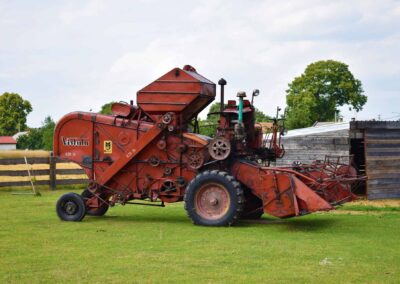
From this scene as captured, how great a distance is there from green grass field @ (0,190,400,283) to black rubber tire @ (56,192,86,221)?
231 mm

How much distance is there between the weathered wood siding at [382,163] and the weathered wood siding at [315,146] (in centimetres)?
83

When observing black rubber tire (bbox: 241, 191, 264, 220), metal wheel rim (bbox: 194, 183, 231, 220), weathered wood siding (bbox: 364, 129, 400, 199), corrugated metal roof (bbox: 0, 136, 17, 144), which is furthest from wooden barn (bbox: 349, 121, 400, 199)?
corrugated metal roof (bbox: 0, 136, 17, 144)

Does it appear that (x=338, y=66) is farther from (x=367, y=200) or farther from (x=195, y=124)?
(x=195, y=124)

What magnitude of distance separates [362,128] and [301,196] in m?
9.04

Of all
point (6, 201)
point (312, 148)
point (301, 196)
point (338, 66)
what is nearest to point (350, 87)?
point (338, 66)

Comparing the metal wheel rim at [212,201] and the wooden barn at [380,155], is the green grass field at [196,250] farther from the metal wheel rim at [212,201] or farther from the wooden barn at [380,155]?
the wooden barn at [380,155]

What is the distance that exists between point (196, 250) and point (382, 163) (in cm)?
1213

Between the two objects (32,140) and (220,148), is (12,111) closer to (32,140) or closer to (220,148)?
(32,140)

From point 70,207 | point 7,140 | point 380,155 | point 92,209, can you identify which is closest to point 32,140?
point 7,140

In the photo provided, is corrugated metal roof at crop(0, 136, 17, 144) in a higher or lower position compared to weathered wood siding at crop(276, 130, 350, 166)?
higher

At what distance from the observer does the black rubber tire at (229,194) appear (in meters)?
14.0

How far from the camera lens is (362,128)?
70.9 feet

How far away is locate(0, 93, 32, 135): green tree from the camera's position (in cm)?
10256

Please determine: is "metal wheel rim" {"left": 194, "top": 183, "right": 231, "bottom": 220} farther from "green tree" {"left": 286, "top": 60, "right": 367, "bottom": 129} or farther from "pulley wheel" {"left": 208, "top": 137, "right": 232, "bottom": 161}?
"green tree" {"left": 286, "top": 60, "right": 367, "bottom": 129}
